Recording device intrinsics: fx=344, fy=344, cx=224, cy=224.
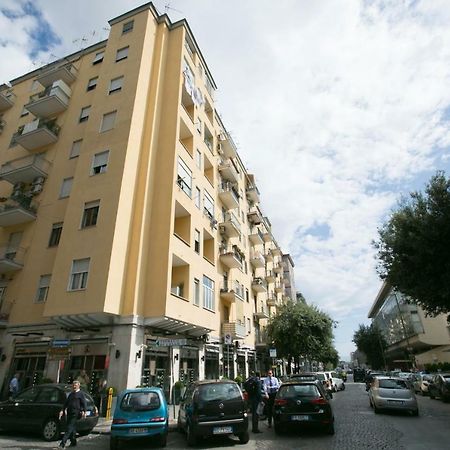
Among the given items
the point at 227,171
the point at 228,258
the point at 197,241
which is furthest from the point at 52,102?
the point at 228,258

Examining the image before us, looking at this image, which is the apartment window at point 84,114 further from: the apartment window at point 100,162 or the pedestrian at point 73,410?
the pedestrian at point 73,410

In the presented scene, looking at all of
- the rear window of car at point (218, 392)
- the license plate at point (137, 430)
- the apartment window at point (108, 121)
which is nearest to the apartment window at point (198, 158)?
the apartment window at point (108, 121)

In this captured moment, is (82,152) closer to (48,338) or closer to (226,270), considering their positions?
(48,338)

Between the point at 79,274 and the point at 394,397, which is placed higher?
the point at 79,274

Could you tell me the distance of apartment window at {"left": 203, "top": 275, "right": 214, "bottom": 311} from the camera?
21.7 meters

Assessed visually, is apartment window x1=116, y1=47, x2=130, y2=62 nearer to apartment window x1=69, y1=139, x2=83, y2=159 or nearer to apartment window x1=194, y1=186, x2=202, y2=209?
apartment window x1=69, y1=139, x2=83, y2=159

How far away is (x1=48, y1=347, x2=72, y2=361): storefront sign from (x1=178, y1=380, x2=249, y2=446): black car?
8.36 metres

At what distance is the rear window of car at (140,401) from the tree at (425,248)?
1328 centimetres

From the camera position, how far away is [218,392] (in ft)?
32.0

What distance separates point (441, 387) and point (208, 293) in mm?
15141

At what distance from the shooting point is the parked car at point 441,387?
19750 mm

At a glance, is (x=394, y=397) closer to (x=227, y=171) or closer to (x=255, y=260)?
(x=227, y=171)

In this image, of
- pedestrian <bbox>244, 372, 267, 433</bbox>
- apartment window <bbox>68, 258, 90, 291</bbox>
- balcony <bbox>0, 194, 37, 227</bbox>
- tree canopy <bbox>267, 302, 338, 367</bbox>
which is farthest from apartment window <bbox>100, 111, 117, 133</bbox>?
tree canopy <bbox>267, 302, 338, 367</bbox>

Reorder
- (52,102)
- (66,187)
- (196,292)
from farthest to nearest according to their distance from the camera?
(52,102), (66,187), (196,292)
